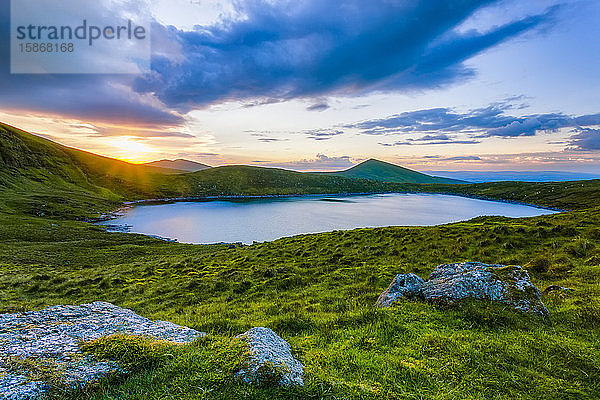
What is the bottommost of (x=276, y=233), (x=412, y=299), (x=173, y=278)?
(x=276, y=233)

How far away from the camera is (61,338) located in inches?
286

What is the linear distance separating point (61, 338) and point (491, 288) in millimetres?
14370

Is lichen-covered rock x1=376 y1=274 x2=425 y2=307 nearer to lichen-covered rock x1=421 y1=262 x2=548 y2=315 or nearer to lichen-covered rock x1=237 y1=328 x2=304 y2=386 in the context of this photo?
lichen-covered rock x1=421 y1=262 x2=548 y2=315

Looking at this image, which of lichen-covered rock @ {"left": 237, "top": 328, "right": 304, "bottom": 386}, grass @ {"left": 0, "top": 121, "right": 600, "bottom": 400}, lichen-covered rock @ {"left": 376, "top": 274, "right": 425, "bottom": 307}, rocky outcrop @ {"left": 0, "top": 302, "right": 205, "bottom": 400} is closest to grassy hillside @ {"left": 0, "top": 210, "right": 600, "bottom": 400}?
grass @ {"left": 0, "top": 121, "right": 600, "bottom": 400}

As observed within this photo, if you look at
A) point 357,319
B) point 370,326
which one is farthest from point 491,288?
point 357,319

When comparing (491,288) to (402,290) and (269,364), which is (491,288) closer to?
(402,290)

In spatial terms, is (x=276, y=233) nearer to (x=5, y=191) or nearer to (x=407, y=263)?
(x=407, y=263)

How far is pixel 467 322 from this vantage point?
8773 millimetres

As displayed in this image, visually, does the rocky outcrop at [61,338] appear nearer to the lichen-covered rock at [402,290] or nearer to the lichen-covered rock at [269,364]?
the lichen-covered rock at [269,364]

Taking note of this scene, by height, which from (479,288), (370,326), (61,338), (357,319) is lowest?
(357,319)

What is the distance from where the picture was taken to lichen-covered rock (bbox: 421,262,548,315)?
30.9 ft

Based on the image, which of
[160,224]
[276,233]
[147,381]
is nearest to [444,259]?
[147,381]

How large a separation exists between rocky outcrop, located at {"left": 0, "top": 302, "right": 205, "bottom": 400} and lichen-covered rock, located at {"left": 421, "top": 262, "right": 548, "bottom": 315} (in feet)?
30.5

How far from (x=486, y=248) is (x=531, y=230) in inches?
192
